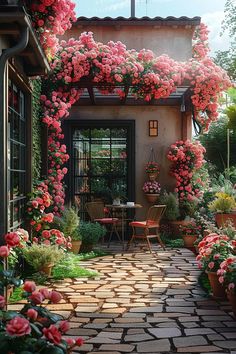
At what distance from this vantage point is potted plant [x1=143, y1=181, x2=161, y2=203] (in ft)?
35.6

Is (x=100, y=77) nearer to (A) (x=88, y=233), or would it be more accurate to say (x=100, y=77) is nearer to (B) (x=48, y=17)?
(A) (x=88, y=233)

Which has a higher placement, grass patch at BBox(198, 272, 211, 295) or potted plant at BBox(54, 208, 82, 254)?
potted plant at BBox(54, 208, 82, 254)

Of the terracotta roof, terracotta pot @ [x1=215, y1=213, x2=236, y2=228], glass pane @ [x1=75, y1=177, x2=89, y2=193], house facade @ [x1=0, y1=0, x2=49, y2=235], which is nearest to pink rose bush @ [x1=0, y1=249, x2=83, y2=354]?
house facade @ [x1=0, y1=0, x2=49, y2=235]

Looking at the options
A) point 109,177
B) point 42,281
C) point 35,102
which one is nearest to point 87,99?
point 109,177

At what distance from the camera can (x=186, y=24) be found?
418 inches

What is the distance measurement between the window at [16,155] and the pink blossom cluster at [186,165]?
4480 millimetres

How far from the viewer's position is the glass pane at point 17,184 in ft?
19.7

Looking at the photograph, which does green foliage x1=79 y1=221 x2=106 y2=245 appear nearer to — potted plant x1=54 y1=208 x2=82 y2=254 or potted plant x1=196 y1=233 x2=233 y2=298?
potted plant x1=54 y1=208 x2=82 y2=254

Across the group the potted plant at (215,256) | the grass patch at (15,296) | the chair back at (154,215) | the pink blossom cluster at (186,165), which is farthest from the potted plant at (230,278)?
the pink blossom cluster at (186,165)

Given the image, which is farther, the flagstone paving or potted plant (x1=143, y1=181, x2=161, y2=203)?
potted plant (x1=143, y1=181, x2=161, y2=203)

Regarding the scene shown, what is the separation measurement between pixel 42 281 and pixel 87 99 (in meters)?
5.68

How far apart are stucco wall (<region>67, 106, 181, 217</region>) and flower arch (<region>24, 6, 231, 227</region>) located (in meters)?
1.61

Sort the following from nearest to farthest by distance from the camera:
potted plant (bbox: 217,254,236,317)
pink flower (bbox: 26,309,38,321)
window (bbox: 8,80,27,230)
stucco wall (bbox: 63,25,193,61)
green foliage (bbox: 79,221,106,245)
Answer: pink flower (bbox: 26,309,38,321), potted plant (bbox: 217,254,236,317), window (bbox: 8,80,27,230), green foliage (bbox: 79,221,106,245), stucco wall (bbox: 63,25,193,61)

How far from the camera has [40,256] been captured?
6.29 m
